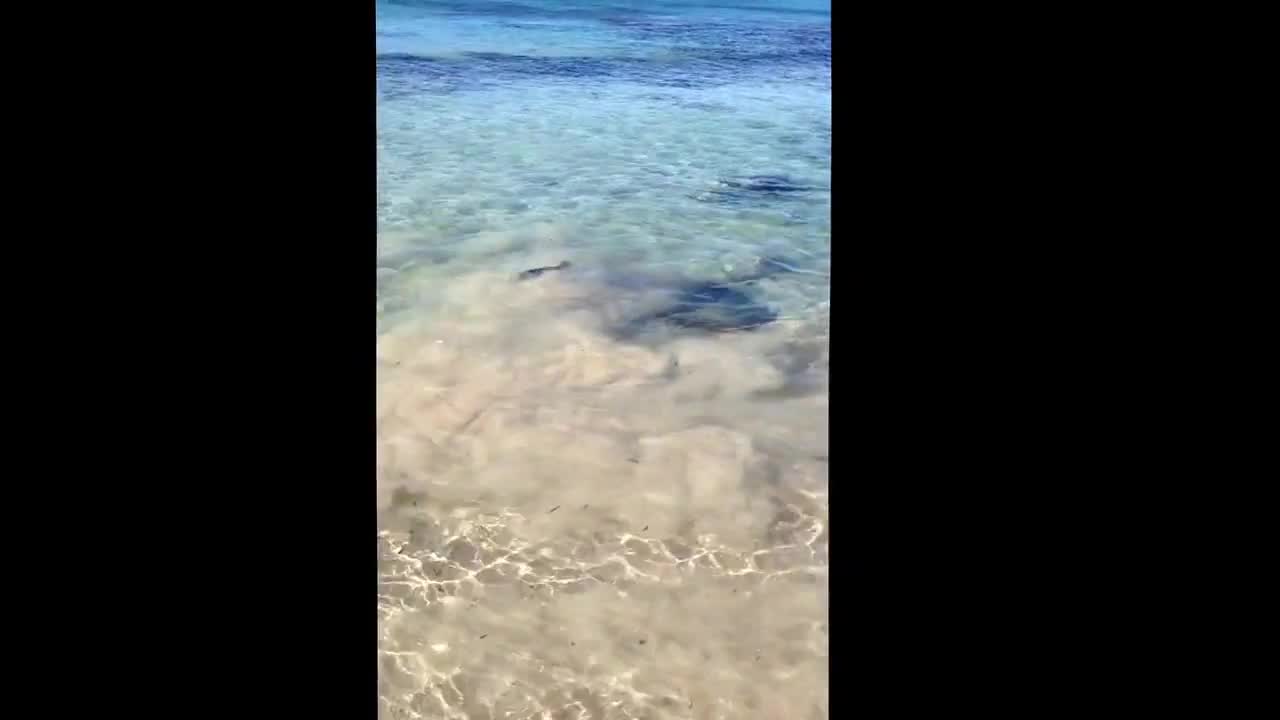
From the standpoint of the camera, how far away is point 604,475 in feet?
11.5

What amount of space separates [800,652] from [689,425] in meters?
1.15

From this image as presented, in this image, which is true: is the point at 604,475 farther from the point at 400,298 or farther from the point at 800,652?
the point at 400,298

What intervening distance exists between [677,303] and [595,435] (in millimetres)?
1283

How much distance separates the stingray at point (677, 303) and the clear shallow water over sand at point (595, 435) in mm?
27

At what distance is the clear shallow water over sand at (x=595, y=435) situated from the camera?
272cm

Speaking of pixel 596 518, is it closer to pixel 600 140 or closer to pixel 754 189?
pixel 754 189

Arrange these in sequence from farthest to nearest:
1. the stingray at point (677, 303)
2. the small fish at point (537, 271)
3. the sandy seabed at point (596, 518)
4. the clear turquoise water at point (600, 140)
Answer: the clear turquoise water at point (600, 140) < the small fish at point (537, 271) < the stingray at point (677, 303) < the sandy seabed at point (596, 518)

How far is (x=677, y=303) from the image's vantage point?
488cm

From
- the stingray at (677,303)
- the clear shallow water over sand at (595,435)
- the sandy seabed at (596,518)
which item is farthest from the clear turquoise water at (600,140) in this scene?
the sandy seabed at (596,518)

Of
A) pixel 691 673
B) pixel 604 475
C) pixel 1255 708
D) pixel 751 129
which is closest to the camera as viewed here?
pixel 1255 708

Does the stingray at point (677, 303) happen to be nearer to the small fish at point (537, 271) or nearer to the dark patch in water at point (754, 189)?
the small fish at point (537, 271)

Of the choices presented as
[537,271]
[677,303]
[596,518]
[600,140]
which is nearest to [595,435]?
[596,518]
